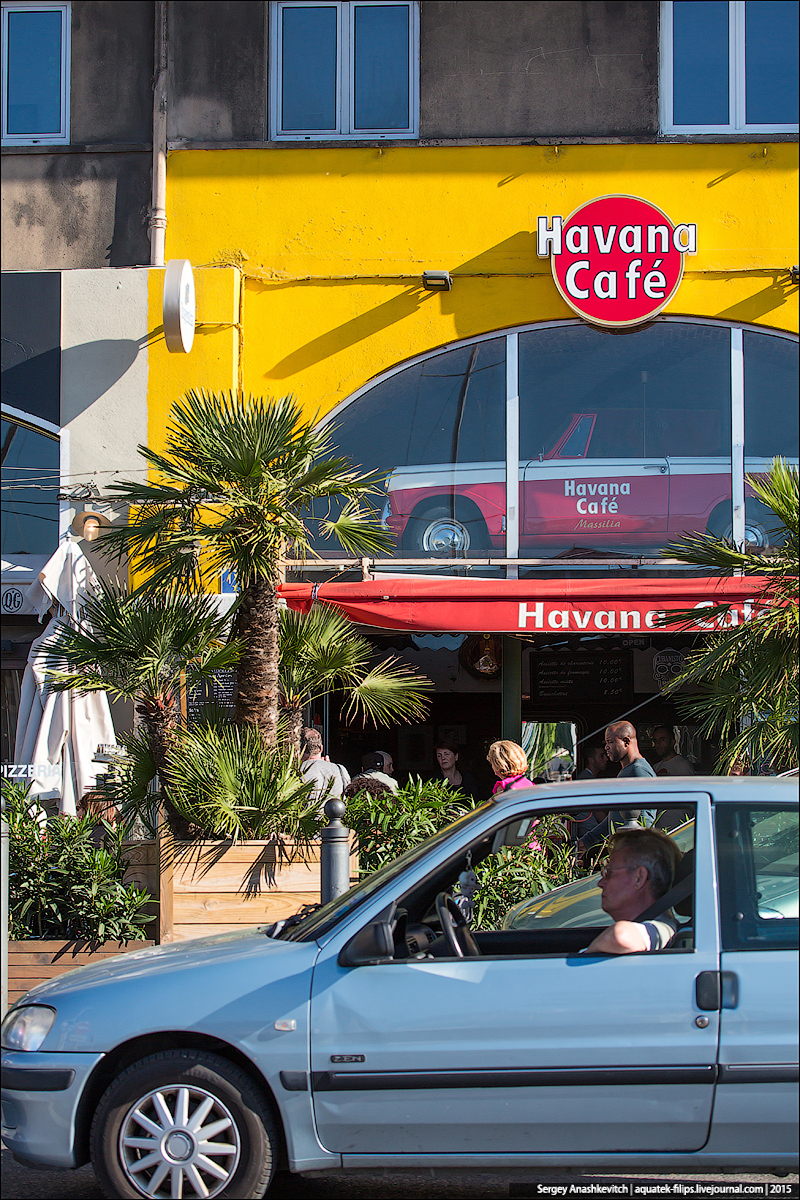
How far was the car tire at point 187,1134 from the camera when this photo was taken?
3859mm

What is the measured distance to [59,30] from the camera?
1152cm

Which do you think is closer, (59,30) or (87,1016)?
(87,1016)

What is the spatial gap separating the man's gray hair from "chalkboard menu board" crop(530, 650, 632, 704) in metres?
7.52

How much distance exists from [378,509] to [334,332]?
1807mm

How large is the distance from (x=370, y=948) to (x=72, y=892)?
10.8 ft

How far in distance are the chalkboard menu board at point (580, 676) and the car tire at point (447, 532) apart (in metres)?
1.66

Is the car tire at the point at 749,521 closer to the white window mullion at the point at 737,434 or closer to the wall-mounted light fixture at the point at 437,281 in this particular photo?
the white window mullion at the point at 737,434

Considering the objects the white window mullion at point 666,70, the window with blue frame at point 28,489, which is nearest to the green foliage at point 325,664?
the window with blue frame at point 28,489

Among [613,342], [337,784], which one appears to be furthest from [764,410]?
[337,784]

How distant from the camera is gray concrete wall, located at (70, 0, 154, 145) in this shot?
1134 centimetres

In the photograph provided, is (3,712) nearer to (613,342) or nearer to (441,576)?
(441,576)

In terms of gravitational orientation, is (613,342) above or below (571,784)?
above

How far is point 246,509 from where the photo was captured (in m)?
6.92

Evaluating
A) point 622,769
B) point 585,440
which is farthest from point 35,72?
point 622,769
